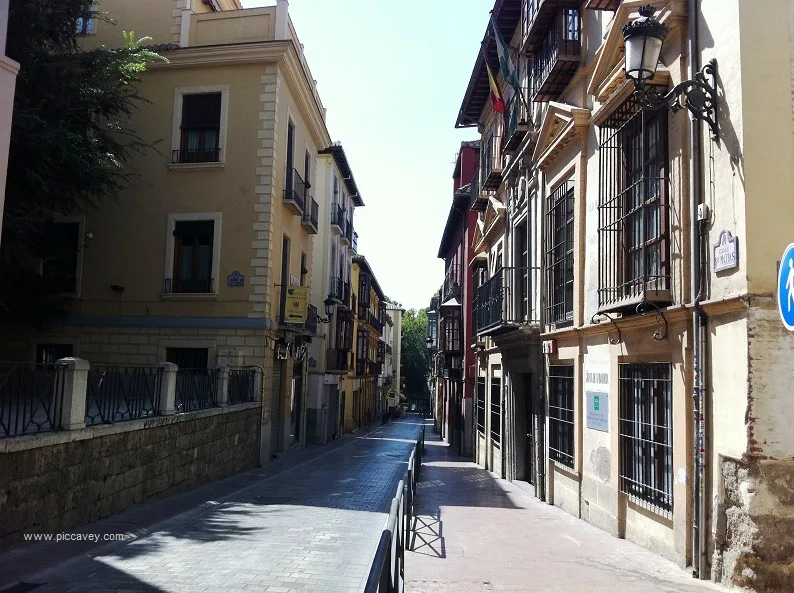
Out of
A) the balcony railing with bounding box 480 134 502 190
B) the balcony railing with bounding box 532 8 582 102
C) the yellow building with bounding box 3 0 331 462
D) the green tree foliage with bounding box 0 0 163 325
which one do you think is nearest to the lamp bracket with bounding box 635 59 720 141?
the balcony railing with bounding box 532 8 582 102

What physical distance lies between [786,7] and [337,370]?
86.4 feet

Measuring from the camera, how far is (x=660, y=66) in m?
8.05

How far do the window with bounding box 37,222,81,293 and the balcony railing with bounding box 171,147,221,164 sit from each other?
3.18 m

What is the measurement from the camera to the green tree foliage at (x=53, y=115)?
13.3 meters

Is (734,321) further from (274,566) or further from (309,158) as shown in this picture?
(309,158)

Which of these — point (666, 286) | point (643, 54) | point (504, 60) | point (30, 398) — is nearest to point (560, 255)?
point (504, 60)

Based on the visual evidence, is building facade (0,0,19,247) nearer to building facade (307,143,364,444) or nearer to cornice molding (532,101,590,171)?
cornice molding (532,101,590,171)

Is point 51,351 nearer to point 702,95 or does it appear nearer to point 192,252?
point 192,252

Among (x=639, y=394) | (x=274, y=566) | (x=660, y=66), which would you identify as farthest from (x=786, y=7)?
(x=274, y=566)

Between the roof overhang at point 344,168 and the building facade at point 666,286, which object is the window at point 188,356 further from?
the roof overhang at point 344,168

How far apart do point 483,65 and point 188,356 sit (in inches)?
434

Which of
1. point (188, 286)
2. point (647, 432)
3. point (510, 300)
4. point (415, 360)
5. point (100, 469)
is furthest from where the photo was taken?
point (415, 360)

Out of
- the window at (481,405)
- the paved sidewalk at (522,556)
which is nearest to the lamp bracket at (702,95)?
the paved sidewalk at (522,556)

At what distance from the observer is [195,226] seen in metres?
18.3
